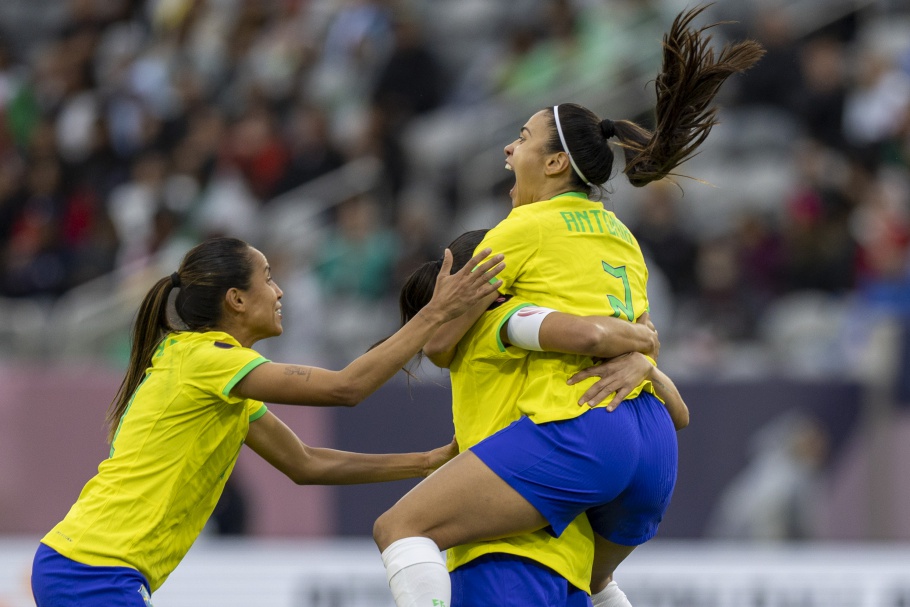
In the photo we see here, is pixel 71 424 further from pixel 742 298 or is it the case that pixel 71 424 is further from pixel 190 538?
pixel 190 538

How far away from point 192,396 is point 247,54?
9.20 meters

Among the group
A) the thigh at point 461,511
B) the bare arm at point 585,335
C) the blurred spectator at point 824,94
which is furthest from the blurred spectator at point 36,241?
the bare arm at point 585,335

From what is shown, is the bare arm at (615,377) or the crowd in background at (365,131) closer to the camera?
the bare arm at (615,377)

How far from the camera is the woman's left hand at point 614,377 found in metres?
3.67

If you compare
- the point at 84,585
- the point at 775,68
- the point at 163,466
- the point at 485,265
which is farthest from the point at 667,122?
the point at 775,68

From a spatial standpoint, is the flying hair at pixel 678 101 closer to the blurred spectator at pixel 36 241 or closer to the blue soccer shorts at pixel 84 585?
the blue soccer shorts at pixel 84 585

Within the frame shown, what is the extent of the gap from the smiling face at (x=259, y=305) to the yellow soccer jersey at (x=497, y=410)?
0.58 meters

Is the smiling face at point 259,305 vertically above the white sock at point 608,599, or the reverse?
the smiling face at point 259,305

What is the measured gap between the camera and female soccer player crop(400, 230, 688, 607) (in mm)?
3627

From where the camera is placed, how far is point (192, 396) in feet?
12.4

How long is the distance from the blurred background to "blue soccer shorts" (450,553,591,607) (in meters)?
3.53

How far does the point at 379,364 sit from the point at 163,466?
2.21 ft

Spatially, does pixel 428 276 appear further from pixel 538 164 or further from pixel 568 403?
pixel 568 403

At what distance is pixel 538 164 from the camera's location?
3891mm
